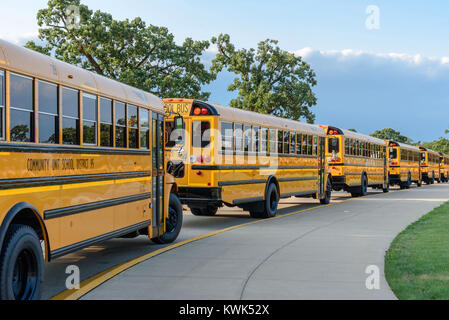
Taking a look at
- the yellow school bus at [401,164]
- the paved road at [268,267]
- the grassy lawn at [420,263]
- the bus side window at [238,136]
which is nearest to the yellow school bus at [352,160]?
the yellow school bus at [401,164]

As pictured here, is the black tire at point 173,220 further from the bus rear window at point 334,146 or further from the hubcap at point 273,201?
the bus rear window at point 334,146

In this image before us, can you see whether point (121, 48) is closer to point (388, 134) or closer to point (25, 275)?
point (25, 275)

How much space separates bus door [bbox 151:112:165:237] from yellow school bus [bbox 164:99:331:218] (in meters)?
0.98

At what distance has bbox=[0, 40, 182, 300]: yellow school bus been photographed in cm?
543

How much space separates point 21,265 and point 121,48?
26.9 meters

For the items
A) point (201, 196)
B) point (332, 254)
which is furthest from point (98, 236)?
point (201, 196)

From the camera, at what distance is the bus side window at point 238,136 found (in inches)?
554

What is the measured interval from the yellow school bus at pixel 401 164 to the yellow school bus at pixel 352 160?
18.2 ft

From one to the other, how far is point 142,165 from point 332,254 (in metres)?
3.13

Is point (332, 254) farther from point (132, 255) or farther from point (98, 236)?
point (98, 236)

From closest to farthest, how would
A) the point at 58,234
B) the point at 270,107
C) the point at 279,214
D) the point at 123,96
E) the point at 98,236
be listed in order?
the point at 58,234 → the point at 98,236 → the point at 123,96 → the point at 279,214 → the point at 270,107

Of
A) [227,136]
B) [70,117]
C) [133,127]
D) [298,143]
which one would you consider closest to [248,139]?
[227,136]

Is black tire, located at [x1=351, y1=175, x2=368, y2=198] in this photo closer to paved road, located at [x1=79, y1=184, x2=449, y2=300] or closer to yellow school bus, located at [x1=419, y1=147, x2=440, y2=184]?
paved road, located at [x1=79, y1=184, x2=449, y2=300]
